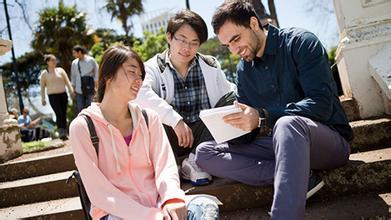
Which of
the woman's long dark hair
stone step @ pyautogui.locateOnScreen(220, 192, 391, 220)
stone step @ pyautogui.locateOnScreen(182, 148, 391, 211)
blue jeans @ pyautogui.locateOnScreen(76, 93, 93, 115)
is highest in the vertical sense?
the woman's long dark hair

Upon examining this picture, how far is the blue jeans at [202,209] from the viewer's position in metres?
1.45

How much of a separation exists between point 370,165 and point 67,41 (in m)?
17.2

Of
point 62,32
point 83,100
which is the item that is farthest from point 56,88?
point 62,32

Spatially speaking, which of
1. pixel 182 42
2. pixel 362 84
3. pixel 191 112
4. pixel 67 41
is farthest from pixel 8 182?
pixel 67 41

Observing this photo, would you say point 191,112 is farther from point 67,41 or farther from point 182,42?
point 67,41

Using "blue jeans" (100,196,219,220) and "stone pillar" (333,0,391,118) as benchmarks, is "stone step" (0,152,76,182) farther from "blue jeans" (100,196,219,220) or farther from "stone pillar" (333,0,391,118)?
"stone pillar" (333,0,391,118)

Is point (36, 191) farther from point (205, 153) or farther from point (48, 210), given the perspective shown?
point (205, 153)

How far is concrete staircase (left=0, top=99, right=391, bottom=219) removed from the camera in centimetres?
199

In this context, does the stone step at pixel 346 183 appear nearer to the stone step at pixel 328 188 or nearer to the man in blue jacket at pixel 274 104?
the stone step at pixel 328 188

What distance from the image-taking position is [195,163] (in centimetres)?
237

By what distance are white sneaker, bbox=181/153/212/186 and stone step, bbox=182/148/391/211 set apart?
52mm

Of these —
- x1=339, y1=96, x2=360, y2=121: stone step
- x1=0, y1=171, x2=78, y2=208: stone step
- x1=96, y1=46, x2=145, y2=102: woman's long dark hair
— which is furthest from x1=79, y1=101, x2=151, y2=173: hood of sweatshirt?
x1=339, y1=96, x2=360, y2=121: stone step

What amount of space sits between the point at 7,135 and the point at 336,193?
3385mm

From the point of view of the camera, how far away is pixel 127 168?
175 cm
